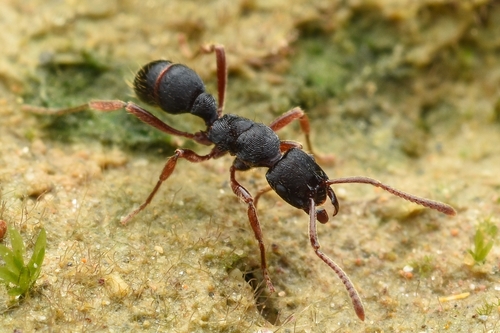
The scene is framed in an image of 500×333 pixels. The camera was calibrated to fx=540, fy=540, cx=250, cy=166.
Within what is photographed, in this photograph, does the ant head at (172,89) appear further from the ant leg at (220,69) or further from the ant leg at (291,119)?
the ant leg at (291,119)

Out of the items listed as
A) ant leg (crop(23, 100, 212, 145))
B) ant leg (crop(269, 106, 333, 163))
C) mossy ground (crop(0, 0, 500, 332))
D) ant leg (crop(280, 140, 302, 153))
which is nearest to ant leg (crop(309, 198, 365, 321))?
mossy ground (crop(0, 0, 500, 332))

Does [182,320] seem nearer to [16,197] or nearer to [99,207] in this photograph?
[99,207]

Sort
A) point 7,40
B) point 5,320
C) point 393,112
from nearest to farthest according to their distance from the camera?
point 5,320 < point 7,40 < point 393,112

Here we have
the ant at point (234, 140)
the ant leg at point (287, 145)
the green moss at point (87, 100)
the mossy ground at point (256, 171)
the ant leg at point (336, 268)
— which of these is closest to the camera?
the ant leg at point (336, 268)

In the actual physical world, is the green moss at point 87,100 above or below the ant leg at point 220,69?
below

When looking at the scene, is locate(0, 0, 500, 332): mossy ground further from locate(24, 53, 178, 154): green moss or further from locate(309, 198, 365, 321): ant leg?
locate(309, 198, 365, 321): ant leg

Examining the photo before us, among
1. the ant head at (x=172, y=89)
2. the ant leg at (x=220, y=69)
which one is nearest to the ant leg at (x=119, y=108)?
the ant head at (x=172, y=89)

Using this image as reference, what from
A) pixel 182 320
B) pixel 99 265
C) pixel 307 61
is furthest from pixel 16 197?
pixel 307 61
